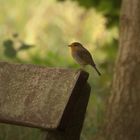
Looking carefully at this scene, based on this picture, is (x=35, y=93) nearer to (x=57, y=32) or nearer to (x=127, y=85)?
(x=127, y=85)

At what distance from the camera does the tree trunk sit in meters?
6.70

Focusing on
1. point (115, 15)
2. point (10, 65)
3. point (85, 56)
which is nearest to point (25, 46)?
point (115, 15)

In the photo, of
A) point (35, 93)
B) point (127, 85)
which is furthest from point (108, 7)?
point (35, 93)

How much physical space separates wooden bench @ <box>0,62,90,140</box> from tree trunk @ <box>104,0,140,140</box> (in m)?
2.20

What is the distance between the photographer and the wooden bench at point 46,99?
4340 millimetres

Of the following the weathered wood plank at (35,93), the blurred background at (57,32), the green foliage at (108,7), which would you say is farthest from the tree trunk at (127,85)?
the weathered wood plank at (35,93)

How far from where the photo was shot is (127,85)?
6773 millimetres

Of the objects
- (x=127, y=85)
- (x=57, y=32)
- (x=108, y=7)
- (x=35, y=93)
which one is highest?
(x=35, y=93)

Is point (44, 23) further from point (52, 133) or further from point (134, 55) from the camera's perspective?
point (52, 133)

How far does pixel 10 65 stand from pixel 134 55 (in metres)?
2.34

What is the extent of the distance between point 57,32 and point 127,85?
26.1 feet

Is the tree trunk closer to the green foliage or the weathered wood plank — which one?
the green foliage

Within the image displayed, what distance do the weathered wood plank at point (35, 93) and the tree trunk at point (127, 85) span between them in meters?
2.19

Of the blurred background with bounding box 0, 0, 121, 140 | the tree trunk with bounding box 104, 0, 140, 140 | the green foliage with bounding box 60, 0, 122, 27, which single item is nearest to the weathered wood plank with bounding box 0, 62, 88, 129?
the tree trunk with bounding box 104, 0, 140, 140
